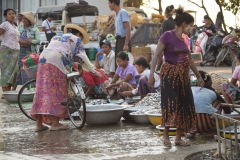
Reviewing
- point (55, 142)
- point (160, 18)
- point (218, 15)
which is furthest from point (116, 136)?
point (160, 18)

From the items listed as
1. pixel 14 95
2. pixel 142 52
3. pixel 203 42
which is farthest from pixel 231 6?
pixel 14 95

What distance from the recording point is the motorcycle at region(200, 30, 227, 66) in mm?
19344

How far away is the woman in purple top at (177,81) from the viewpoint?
268 inches

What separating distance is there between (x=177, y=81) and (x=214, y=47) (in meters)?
13.1

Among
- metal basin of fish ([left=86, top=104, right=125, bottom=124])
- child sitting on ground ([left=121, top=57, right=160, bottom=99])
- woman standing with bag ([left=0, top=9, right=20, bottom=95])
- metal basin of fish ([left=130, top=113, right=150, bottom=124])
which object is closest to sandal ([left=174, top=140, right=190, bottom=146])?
metal basin of fish ([left=130, top=113, right=150, bottom=124])

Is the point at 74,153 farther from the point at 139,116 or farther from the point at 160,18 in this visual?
the point at 160,18

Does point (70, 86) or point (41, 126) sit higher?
point (70, 86)

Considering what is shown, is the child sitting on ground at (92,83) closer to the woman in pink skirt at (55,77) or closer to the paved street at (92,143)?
the paved street at (92,143)

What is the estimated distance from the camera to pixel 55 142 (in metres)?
7.29

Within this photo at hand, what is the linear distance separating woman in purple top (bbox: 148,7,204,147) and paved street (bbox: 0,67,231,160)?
0.87 ft

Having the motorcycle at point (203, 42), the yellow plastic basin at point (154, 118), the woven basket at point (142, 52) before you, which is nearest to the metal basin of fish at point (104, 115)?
the yellow plastic basin at point (154, 118)

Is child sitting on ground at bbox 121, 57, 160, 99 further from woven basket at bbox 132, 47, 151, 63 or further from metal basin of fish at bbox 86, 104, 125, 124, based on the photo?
woven basket at bbox 132, 47, 151, 63

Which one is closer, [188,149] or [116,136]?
[188,149]

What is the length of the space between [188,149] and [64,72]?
2318 millimetres
